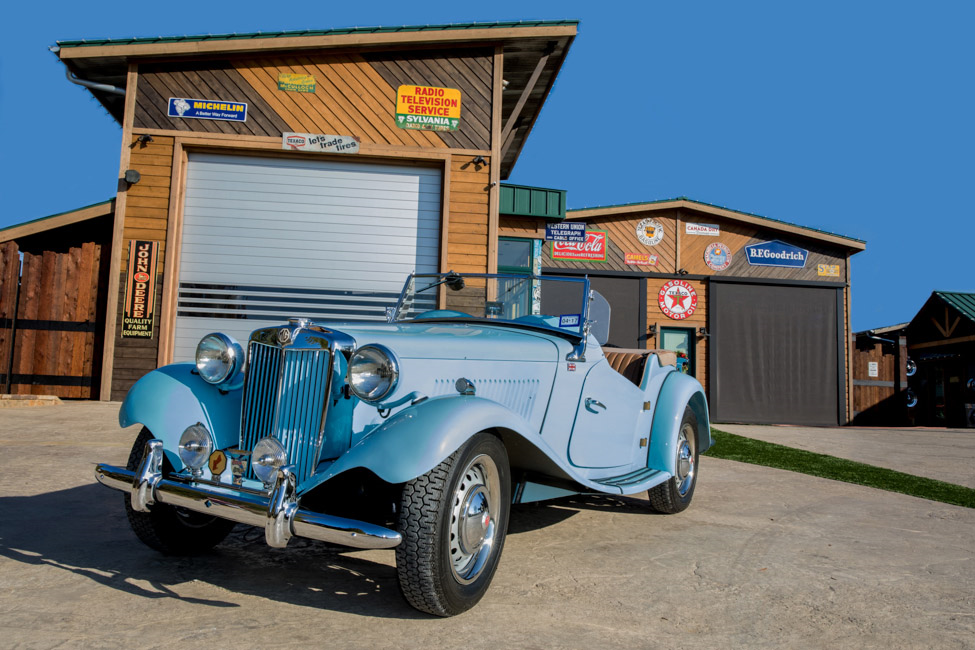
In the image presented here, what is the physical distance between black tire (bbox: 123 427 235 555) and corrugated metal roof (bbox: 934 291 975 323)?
1773cm

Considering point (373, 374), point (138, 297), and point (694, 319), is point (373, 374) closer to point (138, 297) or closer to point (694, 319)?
point (138, 297)

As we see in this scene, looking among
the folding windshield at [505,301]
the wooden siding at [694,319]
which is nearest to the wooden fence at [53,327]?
the folding windshield at [505,301]

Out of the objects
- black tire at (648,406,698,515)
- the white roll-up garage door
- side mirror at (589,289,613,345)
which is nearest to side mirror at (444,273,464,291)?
side mirror at (589,289,613,345)

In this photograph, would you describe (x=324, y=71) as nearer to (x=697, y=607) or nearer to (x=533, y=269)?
(x=533, y=269)

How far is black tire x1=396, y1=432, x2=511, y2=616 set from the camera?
227cm

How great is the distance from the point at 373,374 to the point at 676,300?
42.3 feet

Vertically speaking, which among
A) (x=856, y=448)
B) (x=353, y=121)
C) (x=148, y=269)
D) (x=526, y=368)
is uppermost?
(x=353, y=121)

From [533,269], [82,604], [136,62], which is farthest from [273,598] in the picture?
[533,269]

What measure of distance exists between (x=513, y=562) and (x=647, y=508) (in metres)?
1.74

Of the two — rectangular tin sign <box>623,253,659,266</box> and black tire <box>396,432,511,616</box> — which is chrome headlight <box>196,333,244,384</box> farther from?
rectangular tin sign <box>623,253,659,266</box>

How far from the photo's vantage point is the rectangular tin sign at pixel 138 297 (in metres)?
9.48

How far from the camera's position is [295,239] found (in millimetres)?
10039

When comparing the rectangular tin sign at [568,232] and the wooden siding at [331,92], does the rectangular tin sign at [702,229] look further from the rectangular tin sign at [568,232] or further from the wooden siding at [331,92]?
the wooden siding at [331,92]

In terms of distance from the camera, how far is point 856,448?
9.28 m
